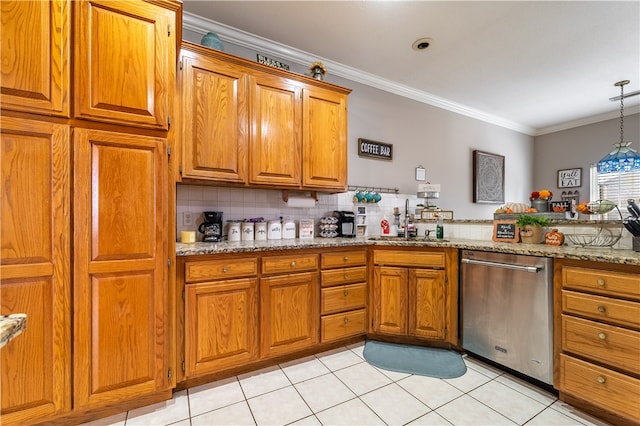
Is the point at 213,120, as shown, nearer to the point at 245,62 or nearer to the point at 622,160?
the point at 245,62

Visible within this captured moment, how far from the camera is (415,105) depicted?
364cm

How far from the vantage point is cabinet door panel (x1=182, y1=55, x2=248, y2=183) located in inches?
78.9

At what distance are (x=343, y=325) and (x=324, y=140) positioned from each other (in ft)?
5.26

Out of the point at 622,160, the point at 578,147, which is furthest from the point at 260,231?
the point at 578,147

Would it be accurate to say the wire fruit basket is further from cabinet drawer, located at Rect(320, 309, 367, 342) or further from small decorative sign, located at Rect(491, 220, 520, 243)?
cabinet drawer, located at Rect(320, 309, 367, 342)

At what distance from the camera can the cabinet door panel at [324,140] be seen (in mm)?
2488

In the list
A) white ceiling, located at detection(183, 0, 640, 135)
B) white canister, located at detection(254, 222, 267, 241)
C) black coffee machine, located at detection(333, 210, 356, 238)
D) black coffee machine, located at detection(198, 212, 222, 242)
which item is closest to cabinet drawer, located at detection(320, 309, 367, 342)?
black coffee machine, located at detection(333, 210, 356, 238)

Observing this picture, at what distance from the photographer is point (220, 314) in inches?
72.2

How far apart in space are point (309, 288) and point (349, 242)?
50cm

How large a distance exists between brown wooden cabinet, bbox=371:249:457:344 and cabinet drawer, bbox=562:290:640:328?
28.3 inches

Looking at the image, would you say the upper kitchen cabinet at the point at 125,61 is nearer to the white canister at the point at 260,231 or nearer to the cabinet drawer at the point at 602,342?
the white canister at the point at 260,231

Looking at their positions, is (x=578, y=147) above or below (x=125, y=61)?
above

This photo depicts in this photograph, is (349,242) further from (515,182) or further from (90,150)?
(515,182)

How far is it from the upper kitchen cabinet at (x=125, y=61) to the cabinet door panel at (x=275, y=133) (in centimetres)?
71
